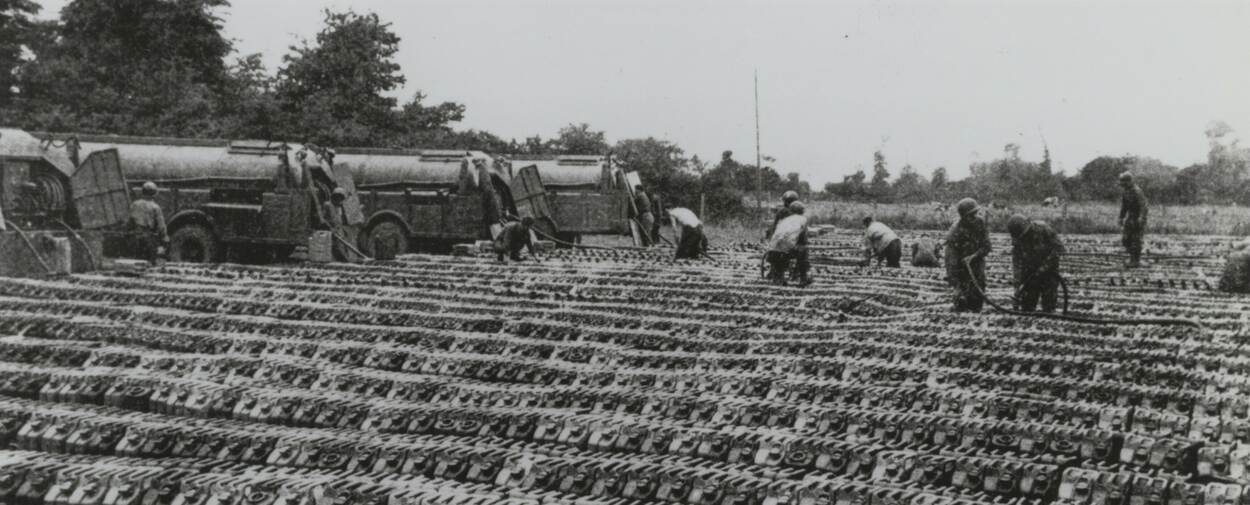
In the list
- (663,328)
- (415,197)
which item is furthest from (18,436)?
(415,197)

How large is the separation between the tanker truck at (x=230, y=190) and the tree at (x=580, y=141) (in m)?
20.9

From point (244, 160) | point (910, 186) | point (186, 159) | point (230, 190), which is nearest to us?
point (230, 190)

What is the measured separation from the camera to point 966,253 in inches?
451

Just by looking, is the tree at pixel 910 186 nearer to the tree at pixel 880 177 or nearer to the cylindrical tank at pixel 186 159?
the tree at pixel 880 177

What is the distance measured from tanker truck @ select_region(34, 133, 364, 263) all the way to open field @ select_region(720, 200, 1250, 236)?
46.7 feet

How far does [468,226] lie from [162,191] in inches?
200

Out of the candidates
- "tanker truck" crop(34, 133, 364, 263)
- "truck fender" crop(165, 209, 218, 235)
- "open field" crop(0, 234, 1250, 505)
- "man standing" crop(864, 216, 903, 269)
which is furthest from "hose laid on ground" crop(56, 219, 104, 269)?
"man standing" crop(864, 216, 903, 269)

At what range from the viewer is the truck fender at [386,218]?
20375 mm

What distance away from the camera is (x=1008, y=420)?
689cm

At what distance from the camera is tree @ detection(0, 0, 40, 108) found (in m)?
33.8

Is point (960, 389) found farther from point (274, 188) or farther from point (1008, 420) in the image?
point (274, 188)

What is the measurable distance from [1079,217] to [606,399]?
2747 cm

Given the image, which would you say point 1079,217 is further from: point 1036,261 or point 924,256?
point 1036,261

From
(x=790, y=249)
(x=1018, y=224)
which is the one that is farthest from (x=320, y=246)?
(x=1018, y=224)
